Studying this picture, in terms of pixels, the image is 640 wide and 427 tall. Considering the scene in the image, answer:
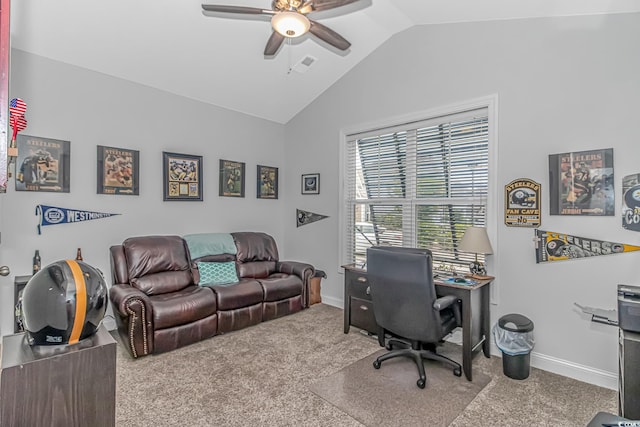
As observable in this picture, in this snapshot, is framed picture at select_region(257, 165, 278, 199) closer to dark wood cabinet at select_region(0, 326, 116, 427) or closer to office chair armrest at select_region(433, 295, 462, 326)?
office chair armrest at select_region(433, 295, 462, 326)

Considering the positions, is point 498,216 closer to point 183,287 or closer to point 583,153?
point 583,153

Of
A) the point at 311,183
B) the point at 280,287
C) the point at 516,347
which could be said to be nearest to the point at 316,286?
the point at 280,287

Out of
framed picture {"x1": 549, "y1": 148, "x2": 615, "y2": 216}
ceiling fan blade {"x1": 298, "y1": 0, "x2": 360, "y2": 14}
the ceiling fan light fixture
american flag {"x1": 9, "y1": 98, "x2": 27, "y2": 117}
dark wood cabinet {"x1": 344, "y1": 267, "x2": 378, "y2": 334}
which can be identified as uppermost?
ceiling fan blade {"x1": 298, "y1": 0, "x2": 360, "y2": 14}

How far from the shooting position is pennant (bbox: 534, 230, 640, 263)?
244cm

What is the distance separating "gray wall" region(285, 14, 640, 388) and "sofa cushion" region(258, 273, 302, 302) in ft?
7.10

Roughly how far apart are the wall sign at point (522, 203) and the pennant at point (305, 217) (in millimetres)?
2307

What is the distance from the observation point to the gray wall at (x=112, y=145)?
3.04m

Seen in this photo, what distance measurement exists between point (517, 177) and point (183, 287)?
3480 mm

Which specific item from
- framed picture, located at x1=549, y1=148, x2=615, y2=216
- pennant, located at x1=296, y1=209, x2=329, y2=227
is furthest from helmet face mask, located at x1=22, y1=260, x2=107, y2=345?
pennant, located at x1=296, y1=209, x2=329, y2=227

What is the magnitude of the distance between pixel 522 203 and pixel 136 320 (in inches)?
136

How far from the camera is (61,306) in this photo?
1062mm

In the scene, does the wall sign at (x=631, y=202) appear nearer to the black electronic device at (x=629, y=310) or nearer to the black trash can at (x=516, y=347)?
the black electronic device at (x=629, y=310)

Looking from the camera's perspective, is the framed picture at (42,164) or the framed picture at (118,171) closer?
the framed picture at (42,164)

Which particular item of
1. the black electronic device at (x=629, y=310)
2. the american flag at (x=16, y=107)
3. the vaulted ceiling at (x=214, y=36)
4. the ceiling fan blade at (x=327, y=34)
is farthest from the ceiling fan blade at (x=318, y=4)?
the black electronic device at (x=629, y=310)
